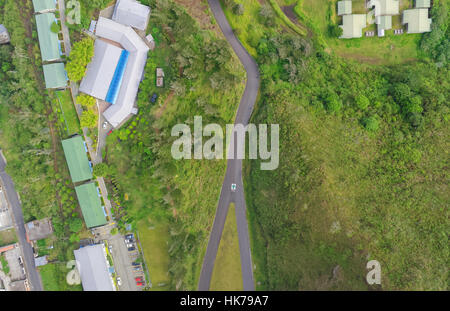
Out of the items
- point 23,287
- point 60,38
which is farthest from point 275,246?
point 60,38

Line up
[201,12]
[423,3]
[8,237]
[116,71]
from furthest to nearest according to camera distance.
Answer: [423,3], [201,12], [8,237], [116,71]

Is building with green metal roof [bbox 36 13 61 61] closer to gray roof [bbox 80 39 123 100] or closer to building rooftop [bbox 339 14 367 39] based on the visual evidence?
gray roof [bbox 80 39 123 100]

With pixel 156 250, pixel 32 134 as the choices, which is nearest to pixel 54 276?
pixel 156 250

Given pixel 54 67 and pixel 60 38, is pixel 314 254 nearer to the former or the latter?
pixel 54 67

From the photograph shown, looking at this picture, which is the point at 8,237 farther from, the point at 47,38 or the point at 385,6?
the point at 385,6

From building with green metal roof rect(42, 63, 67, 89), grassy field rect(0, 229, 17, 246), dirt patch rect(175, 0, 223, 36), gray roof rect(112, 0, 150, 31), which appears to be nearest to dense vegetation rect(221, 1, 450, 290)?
dirt patch rect(175, 0, 223, 36)
